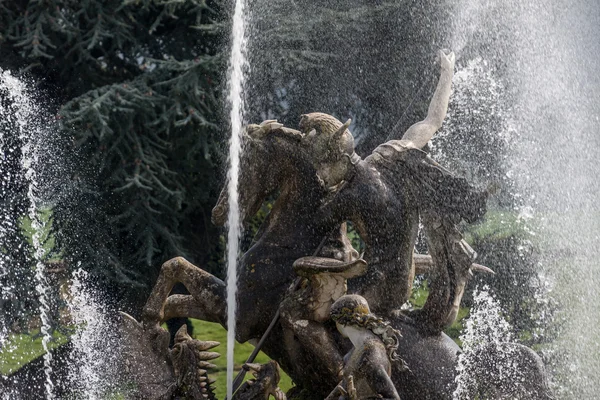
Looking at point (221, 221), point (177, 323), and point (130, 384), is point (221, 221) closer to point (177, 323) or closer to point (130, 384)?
point (130, 384)

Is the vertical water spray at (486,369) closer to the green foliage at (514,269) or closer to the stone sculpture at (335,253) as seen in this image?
the stone sculpture at (335,253)

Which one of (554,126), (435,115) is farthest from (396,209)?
(554,126)

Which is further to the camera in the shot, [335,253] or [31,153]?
[31,153]

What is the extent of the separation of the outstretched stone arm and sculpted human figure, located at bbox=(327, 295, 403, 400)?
1197 mm

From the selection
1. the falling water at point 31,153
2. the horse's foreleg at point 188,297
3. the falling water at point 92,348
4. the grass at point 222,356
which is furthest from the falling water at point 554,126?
the falling water at point 31,153

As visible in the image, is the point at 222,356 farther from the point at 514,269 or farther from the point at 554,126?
the point at 554,126

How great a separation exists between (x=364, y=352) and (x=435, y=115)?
A: 6.15ft

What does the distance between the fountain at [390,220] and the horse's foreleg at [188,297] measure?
11 mm

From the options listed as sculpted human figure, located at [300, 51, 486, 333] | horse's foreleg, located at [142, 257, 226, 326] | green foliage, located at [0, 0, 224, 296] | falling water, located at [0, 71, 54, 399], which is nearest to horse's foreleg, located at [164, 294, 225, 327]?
horse's foreleg, located at [142, 257, 226, 326]

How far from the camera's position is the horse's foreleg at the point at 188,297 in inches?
240

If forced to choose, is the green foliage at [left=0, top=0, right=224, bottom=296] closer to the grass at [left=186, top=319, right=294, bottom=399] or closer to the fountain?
the fountain

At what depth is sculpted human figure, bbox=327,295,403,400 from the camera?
5047mm

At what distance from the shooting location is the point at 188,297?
6266 mm

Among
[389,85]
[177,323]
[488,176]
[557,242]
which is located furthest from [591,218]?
[177,323]
